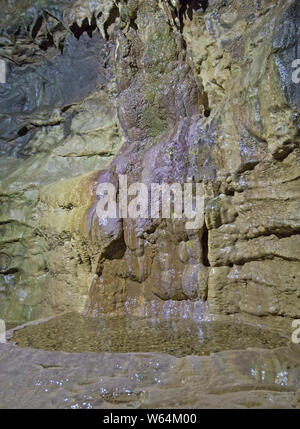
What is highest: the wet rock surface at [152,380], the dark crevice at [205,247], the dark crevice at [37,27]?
the dark crevice at [37,27]

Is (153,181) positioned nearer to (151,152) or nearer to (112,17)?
(151,152)

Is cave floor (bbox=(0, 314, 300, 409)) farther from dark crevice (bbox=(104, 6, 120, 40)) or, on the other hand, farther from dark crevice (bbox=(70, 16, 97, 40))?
dark crevice (bbox=(70, 16, 97, 40))

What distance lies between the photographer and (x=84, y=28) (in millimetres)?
7391

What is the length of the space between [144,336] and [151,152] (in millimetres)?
2482

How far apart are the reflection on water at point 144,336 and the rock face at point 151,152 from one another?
325 millimetres

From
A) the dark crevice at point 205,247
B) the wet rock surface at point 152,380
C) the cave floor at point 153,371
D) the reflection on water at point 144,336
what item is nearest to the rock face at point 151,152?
the dark crevice at point 205,247

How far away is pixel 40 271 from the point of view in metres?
6.38

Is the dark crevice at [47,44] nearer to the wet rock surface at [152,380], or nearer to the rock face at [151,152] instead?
the rock face at [151,152]

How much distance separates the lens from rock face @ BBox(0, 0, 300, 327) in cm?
384

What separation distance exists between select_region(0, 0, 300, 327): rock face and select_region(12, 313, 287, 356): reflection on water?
12.8 inches

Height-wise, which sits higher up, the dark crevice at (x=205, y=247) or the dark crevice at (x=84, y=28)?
the dark crevice at (x=84, y=28)

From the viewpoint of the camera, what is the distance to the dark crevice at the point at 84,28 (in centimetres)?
724

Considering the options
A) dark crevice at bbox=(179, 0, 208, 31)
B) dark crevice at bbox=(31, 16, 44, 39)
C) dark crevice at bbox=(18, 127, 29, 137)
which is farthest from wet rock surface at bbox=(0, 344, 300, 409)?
dark crevice at bbox=(31, 16, 44, 39)

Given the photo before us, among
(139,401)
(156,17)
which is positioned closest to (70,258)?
(139,401)
